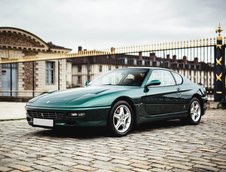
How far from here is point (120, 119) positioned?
582 centimetres


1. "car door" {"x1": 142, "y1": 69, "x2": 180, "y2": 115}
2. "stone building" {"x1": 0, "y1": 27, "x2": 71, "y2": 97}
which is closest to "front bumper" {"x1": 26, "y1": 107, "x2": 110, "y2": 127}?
"car door" {"x1": 142, "y1": 69, "x2": 180, "y2": 115}

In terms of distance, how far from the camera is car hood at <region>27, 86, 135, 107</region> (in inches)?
214

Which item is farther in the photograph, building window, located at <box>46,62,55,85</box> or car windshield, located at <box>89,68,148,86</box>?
building window, located at <box>46,62,55,85</box>

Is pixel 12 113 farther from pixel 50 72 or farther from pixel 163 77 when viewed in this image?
pixel 50 72

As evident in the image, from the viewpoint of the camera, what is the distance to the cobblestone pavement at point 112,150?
12.1 feet

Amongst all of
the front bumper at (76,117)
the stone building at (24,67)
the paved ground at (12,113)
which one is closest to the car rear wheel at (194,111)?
the front bumper at (76,117)

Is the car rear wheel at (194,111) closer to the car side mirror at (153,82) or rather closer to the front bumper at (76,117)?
the car side mirror at (153,82)

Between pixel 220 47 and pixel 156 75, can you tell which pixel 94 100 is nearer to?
pixel 156 75

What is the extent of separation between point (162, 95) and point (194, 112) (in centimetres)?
137

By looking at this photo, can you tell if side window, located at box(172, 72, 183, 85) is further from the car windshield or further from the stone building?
the stone building

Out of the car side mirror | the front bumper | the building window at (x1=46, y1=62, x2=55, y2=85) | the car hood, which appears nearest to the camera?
the front bumper

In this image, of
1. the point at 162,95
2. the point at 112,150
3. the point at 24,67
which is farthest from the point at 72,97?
the point at 24,67

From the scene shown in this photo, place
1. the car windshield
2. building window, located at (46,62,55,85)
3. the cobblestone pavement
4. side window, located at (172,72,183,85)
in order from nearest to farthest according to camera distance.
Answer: the cobblestone pavement < the car windshield < side window, located at (172,72,183,85) < building window, located at (46,62,55,85)

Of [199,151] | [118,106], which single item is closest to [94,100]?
[118,106]
